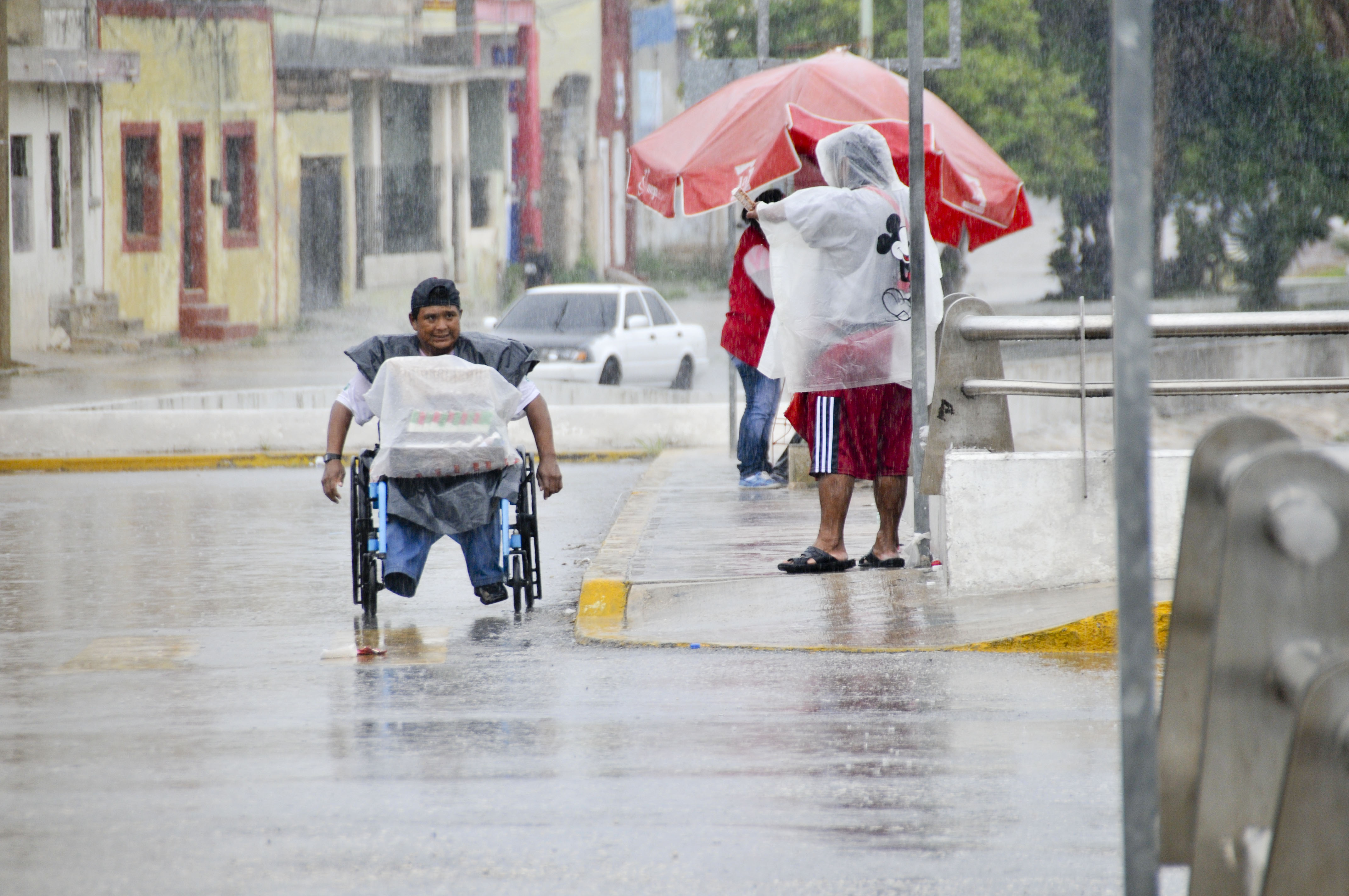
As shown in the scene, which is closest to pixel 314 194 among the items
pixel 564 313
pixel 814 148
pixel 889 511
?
pixel 564 313

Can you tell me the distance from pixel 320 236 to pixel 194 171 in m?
2.40

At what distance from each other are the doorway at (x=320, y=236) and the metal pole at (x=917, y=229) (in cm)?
2072

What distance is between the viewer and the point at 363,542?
25.7 ft

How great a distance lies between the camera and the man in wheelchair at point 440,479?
7.77 m

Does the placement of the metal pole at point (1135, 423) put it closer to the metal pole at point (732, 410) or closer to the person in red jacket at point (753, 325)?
the person in red jacket at point (753, 325)

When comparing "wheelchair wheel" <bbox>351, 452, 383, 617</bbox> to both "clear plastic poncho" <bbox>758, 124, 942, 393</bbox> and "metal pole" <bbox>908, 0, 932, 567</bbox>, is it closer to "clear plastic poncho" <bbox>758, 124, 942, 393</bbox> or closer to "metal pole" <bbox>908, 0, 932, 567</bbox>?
"clear plastic poncho" <bbox>758, 124, 942, 393</bbox>

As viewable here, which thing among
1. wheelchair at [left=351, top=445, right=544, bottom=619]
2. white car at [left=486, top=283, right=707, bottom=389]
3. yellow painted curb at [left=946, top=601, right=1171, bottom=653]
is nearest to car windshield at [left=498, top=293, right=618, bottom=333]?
white car at [left=486, top=283, right=707, bottom=389]

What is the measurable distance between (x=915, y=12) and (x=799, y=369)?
1533mm

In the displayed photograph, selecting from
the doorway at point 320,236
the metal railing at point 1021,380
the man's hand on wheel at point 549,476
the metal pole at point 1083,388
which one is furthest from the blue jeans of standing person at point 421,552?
the doorway at point 320,236

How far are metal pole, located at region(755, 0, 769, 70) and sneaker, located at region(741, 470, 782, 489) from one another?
8.50ft

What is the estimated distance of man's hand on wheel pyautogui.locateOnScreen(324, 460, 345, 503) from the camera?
303 inches

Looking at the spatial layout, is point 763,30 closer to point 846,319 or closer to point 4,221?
point 846,319

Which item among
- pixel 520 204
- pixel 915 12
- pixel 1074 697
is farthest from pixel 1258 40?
pixel 1074 697

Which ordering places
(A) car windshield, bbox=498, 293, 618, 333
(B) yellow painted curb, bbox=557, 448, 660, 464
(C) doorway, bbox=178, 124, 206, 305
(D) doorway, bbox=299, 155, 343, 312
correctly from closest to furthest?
(B) yellow painted curb, bbox=557, 448, 660, 464 < (A) car windshield, bbox=498, 293, 618, 333 < (C) doorway, bbox=178, 124, 206, 305 < (D) doorway, bbox=299, 155, 343, 312
